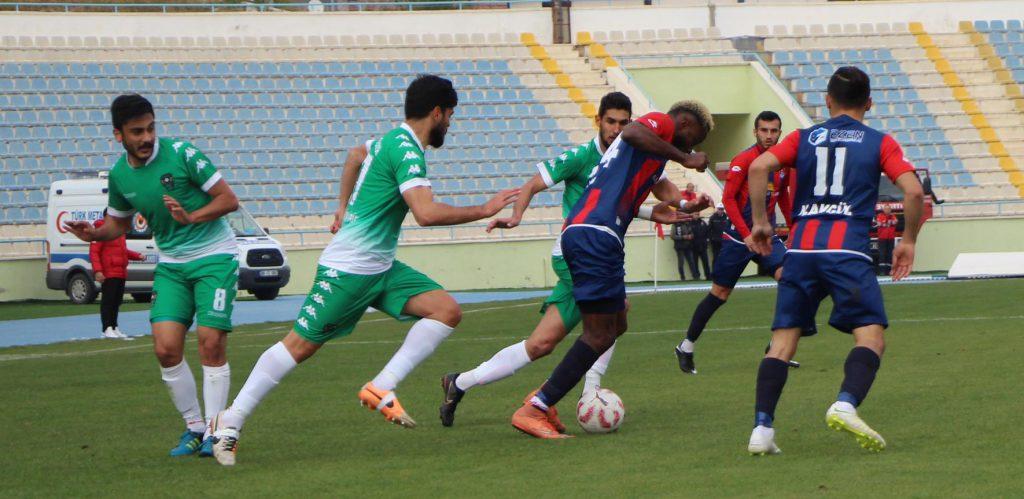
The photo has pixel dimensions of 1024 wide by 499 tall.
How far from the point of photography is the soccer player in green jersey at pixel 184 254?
8.09 m

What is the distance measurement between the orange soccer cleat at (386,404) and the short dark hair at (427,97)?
1.40 metres

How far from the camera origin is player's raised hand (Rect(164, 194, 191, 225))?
7.85 m

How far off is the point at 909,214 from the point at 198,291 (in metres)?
3.60

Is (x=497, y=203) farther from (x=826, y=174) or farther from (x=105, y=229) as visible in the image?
(x=105, y=229)

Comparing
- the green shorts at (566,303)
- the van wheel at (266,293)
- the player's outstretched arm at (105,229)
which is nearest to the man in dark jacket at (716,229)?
the van wheel at (266,293)

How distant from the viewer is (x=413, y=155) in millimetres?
7809

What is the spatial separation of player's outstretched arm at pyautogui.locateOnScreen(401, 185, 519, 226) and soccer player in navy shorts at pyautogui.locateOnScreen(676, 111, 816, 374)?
13.0 ft

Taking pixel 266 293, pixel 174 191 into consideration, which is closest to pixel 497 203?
pixel 174 191

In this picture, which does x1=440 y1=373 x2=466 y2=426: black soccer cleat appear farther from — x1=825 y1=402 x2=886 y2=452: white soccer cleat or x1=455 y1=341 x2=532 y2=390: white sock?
x1=825 y1=402 x2=886 y2=452: white soccer cleat

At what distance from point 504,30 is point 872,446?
31.1 m

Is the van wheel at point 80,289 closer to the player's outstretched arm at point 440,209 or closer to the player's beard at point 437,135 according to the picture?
the player's beard at point 437,135

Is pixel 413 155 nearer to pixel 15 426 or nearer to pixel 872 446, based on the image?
pixel 872 446

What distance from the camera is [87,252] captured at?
27062 mm

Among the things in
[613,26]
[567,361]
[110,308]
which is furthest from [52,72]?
[567,361]
